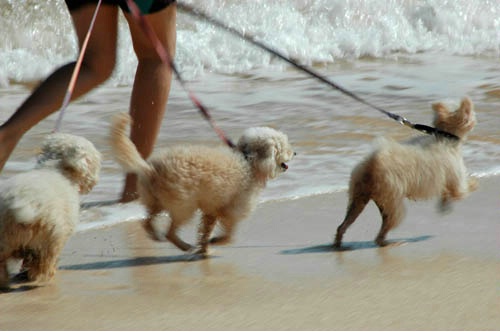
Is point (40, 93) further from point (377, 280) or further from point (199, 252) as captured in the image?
point (377, 280)

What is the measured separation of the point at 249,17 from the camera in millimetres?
13148

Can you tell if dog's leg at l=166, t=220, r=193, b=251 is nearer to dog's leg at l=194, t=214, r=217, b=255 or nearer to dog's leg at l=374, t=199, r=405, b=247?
dog's leg at l=194, t=214, r=217, b=255

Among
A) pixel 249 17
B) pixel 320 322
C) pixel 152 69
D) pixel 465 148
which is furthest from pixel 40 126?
pixel 249 17

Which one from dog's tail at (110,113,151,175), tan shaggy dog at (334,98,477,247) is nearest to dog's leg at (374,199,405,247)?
tan shaggy dog at (334,98,477,247)

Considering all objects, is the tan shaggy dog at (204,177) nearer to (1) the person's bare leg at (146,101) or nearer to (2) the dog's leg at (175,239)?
(2) the dog's leg at (175,239)

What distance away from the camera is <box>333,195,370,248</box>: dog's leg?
4577 millimetres

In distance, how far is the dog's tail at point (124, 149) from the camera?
4.12m

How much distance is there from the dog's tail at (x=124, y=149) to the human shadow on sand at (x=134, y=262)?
0.44 meters

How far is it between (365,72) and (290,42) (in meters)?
1.89

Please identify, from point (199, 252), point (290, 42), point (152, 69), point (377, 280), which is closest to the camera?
point (377, 280)

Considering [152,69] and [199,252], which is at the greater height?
[152,69]

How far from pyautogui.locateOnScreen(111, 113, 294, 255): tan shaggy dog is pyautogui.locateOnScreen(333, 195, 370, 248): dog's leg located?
0.40 metres

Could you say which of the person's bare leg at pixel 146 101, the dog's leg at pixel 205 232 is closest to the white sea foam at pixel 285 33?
the person's bare leg at pixel 146 101

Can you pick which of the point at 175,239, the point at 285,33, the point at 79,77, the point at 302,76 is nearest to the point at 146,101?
the point at 79,77
